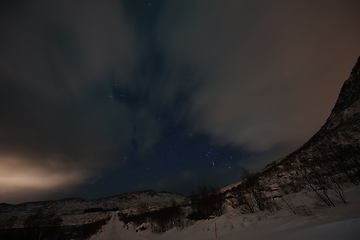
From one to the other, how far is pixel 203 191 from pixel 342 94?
62.1m

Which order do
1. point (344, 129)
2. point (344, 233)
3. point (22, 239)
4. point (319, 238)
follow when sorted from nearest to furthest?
point (344, 233)
point (319, 238)
point (22, 239)
point (344, 129)

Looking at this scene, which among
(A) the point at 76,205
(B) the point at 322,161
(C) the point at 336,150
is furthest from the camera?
(A) the point at 76,205

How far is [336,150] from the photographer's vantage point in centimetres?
2303

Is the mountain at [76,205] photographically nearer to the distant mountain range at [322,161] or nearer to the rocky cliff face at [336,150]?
the distant mountain range at [322,161]

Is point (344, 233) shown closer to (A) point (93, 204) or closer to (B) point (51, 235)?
(B) point (51, 235)

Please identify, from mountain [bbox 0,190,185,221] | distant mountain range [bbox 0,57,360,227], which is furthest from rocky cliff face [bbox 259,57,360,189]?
mountain [bbox 0,190,185,221]

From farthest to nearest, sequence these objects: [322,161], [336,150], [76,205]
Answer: [76,205] → [336,150] → [322,161]

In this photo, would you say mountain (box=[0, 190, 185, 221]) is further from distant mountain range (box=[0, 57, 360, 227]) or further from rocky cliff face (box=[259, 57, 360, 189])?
rocky cliff face (box=[259, 57, 360, 189])

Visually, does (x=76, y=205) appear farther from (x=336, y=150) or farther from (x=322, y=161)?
(x=336, y=150)

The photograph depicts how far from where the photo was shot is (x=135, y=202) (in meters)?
163

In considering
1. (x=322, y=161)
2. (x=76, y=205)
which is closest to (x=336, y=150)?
(x=322, y=161)

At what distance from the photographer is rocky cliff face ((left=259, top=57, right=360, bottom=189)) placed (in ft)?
47.9

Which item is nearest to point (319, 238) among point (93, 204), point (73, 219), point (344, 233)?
point (344, 233)

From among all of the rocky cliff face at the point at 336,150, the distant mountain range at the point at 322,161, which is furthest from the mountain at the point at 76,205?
the rocky cliff face at the point at 336,150
